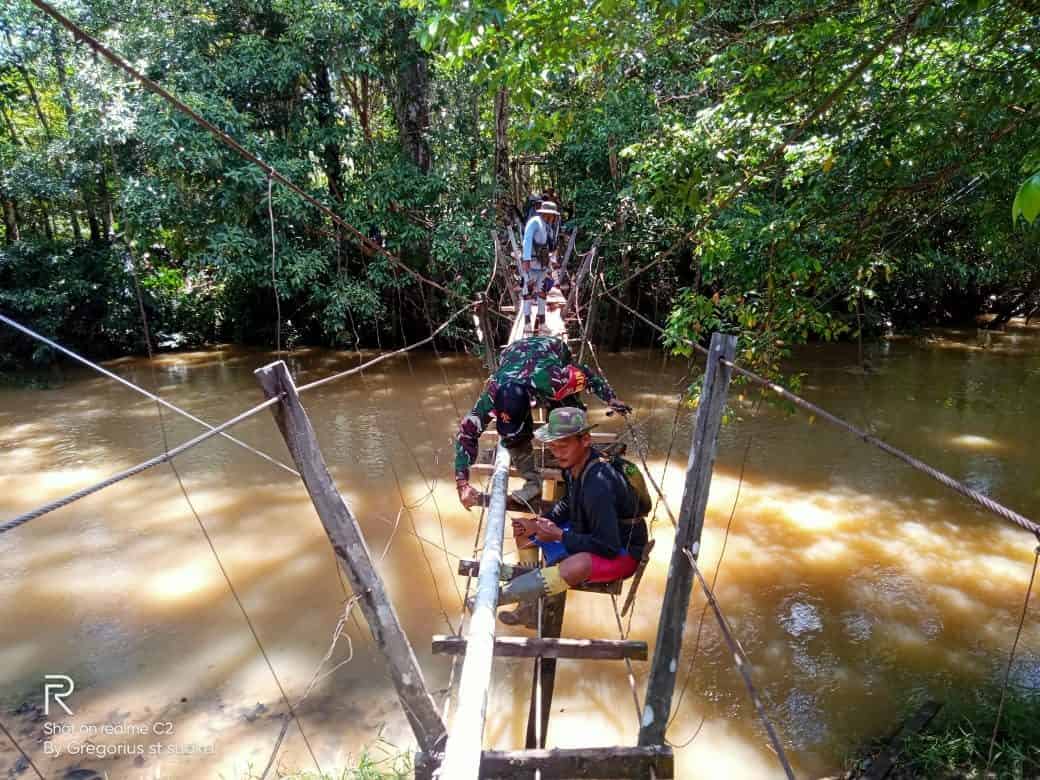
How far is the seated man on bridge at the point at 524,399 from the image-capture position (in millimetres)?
2375

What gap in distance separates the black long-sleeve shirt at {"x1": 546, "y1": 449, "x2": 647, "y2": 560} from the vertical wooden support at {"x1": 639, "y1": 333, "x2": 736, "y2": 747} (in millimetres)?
193

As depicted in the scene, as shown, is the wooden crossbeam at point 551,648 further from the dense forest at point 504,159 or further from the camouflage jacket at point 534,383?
the dense forest at point 504,159

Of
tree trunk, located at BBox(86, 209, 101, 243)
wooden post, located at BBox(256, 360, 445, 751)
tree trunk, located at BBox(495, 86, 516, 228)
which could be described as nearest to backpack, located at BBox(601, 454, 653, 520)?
wooden post, located at BBox(256, 360, 445, 751)

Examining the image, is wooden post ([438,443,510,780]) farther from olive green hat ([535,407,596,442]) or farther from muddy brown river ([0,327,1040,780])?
muddy brown river ([0,327,1040,780])

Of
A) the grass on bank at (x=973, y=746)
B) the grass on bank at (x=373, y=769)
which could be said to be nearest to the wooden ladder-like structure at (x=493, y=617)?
the grass on bank at (x=373, y=769)

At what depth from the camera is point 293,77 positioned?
7.19 meters

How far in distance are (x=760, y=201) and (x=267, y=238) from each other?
5.27 m

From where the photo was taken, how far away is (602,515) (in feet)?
5.71

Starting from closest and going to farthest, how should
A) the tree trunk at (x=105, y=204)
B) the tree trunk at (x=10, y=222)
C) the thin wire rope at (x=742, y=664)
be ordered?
the thin wire rope at (x=742, y=664) < the tree trunk at (x=105, y=204) < the tree trunk at (x=10, y=222)

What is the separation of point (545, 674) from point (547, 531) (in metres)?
0.84

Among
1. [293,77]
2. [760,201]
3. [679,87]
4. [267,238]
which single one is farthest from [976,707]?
[293,77]

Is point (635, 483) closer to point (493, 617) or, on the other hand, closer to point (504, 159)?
point (493, 617)

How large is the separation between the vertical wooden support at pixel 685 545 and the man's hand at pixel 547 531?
0.36m

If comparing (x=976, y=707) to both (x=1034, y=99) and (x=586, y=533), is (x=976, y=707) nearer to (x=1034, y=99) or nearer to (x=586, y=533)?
(x=586, y=533)
